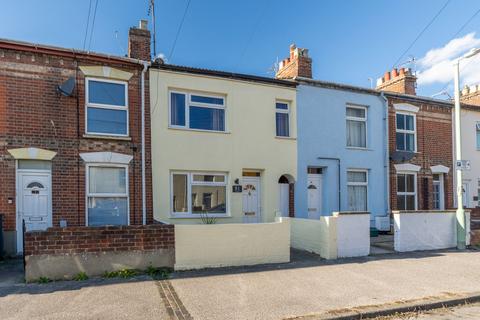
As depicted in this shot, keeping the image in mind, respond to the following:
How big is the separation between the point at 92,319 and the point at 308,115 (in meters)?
9.21

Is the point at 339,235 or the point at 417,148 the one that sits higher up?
the point at 417,148

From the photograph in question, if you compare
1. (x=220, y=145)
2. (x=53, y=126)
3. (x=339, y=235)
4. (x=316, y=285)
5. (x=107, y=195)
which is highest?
(x=53, y=126)

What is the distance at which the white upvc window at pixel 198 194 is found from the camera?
10.4 metres

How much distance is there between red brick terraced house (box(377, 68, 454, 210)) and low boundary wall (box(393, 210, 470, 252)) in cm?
275

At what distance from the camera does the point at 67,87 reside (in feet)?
29.9

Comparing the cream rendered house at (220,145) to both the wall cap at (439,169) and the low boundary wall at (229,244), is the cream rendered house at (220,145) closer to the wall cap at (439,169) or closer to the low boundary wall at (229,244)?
the low boundary wall at (229,244)

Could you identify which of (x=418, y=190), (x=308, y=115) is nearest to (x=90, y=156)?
(x=308, y=115)

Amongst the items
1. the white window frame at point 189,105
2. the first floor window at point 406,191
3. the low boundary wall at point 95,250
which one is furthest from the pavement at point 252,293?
the first floor window at point 406,191

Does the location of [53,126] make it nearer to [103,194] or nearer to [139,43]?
[103,194]

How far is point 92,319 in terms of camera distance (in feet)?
15.8

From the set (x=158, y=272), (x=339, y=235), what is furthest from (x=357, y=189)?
(x=158, y=272)

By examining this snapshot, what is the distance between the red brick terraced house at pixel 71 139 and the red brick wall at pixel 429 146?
9062mm

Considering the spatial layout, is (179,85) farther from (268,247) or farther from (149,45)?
(268,247)

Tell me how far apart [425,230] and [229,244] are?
6.06 meters
